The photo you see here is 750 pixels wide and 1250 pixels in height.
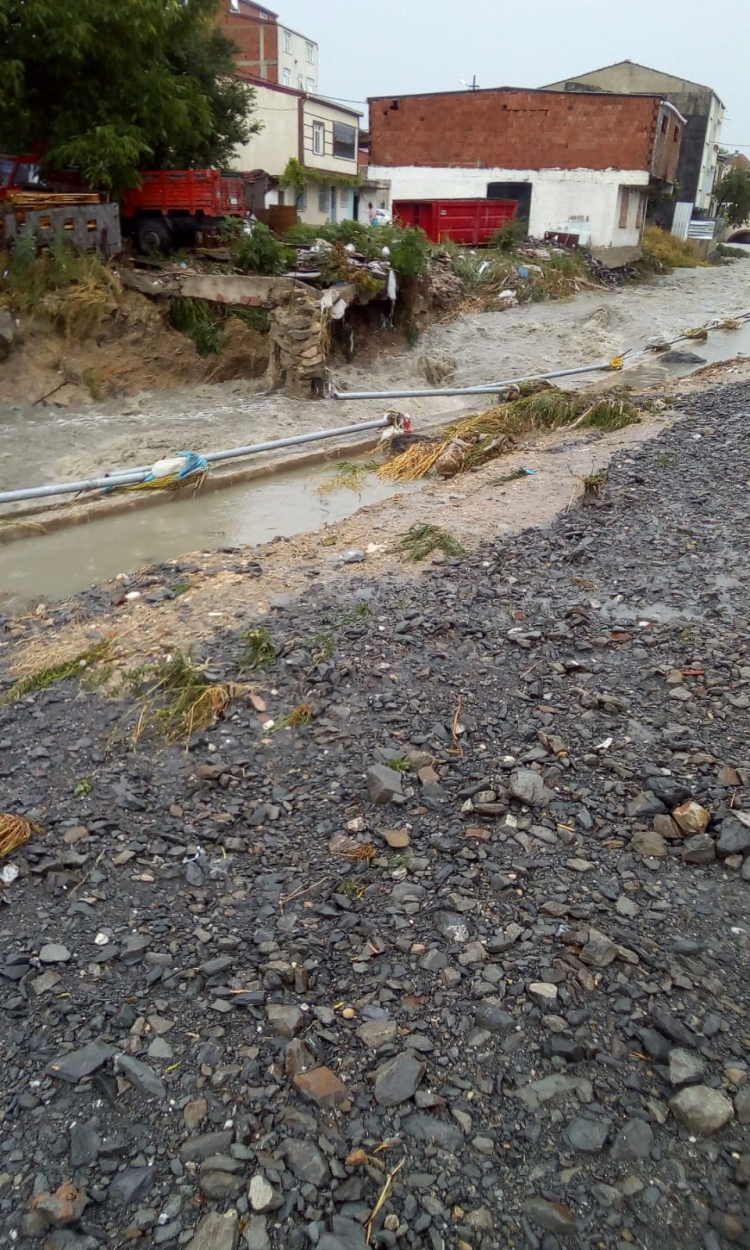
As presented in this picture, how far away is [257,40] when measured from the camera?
128 ft

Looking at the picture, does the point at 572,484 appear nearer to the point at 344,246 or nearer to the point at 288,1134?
the point at 288,1134

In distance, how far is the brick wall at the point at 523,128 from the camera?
31.5 metres

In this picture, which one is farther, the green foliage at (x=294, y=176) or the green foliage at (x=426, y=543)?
the green foliage at (x=294, y=176)

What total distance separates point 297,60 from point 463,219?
70.0ft

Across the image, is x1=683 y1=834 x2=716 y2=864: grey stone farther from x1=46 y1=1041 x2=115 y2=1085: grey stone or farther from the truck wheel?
the truck wheel

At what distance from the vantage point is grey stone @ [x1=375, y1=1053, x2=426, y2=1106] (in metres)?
2.56

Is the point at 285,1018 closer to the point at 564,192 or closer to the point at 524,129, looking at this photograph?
the point at 564,192

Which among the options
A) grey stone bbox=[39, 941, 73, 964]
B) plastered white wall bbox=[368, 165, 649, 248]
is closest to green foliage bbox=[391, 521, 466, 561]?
grey stone bbox=[39, 941, 73, 964]

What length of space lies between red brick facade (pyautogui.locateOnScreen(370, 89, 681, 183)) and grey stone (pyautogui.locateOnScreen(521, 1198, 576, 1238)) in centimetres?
3536

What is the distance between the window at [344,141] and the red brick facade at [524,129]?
6.00ft

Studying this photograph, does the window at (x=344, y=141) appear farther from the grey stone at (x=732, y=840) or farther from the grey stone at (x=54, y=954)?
the grey stone at (x=54, y=954)

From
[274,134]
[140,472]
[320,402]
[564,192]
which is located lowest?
[140,472]

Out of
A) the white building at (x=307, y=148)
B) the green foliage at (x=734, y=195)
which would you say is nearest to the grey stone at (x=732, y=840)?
the white building at (x=307, y=148)

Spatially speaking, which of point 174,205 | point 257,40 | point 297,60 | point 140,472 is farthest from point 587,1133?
point 297,60
